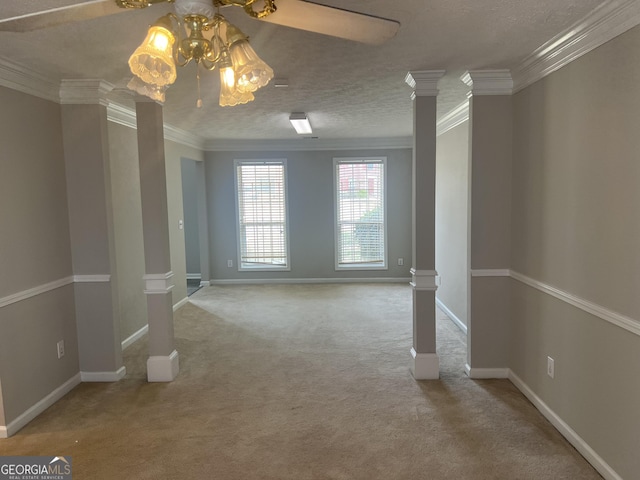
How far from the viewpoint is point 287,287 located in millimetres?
7133

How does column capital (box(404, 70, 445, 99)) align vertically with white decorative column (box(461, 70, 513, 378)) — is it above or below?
above

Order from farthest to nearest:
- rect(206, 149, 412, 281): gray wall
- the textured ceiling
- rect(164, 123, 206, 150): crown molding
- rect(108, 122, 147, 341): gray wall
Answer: rect(206, 149, 412, 281): gray wall, rect(164, 123, 206, 150): crown molding, rect(108, 122, 147, 341): gray wall, the textured ceiling

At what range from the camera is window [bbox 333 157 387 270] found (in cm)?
723

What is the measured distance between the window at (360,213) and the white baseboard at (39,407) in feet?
15.4

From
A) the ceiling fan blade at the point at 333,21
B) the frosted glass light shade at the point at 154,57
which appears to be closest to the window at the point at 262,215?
the ceiling fan blade at the point at 333,21

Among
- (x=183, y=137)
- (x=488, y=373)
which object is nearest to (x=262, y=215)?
(x=183, y=137)

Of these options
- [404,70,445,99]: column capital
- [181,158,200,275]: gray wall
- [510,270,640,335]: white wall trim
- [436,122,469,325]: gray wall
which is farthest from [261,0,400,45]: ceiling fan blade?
[181,158,200,275]: gray wall

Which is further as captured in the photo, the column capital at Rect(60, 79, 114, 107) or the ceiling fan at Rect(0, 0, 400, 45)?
the column capital at Rect(60, 79, 114, 107)

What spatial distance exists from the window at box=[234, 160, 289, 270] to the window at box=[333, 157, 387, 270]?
976 millimetres

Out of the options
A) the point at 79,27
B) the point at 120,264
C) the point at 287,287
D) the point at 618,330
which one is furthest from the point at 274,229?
the point at 618,330

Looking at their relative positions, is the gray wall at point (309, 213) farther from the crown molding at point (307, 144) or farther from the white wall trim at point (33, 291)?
the white wall trim at point (33, 291)

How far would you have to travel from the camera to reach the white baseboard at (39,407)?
2738 millimetres

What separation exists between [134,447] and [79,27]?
245 centimetres

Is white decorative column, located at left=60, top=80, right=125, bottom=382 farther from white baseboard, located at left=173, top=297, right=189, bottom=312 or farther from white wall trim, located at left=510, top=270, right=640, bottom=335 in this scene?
white wall trim, located at left=510, top=270, right=640, bottom=335
